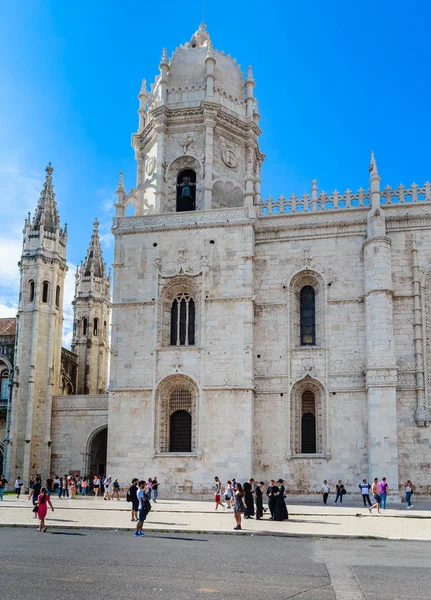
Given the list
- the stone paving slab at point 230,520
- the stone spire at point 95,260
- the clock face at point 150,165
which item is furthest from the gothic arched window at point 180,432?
the stone spire at point 95,260

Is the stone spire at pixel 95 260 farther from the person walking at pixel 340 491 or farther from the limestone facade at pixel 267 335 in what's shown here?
the person walking at pixel 340 491

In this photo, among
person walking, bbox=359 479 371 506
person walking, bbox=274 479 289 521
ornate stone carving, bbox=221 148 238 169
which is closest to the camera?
person walking, bbox=274 479 289 521

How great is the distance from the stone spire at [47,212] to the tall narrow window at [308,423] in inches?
828

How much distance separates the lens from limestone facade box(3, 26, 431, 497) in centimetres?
3131

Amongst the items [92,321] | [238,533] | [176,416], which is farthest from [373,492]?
[92,321]

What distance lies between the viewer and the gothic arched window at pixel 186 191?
1462 inches

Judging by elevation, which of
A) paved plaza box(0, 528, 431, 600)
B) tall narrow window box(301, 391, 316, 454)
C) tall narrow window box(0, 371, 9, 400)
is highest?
tall narrow window box(0, 371, 9, 400)

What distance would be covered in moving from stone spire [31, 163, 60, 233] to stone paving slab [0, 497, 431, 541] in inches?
825

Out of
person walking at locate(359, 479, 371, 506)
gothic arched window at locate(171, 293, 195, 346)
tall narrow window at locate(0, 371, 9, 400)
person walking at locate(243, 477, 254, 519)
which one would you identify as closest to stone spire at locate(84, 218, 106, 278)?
tall narrow window at locate(0, 371, 9, 400)

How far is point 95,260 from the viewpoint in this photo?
177 ft

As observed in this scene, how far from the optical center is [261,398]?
32781 mm

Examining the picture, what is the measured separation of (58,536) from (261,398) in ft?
53.2

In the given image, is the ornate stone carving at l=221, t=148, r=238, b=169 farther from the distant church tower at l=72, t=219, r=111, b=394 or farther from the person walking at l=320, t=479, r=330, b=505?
the distant church tower at l=72, t=219, r=111, b=394

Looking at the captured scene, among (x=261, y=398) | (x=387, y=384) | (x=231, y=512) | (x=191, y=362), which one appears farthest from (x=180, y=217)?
(x=231, y=512)
